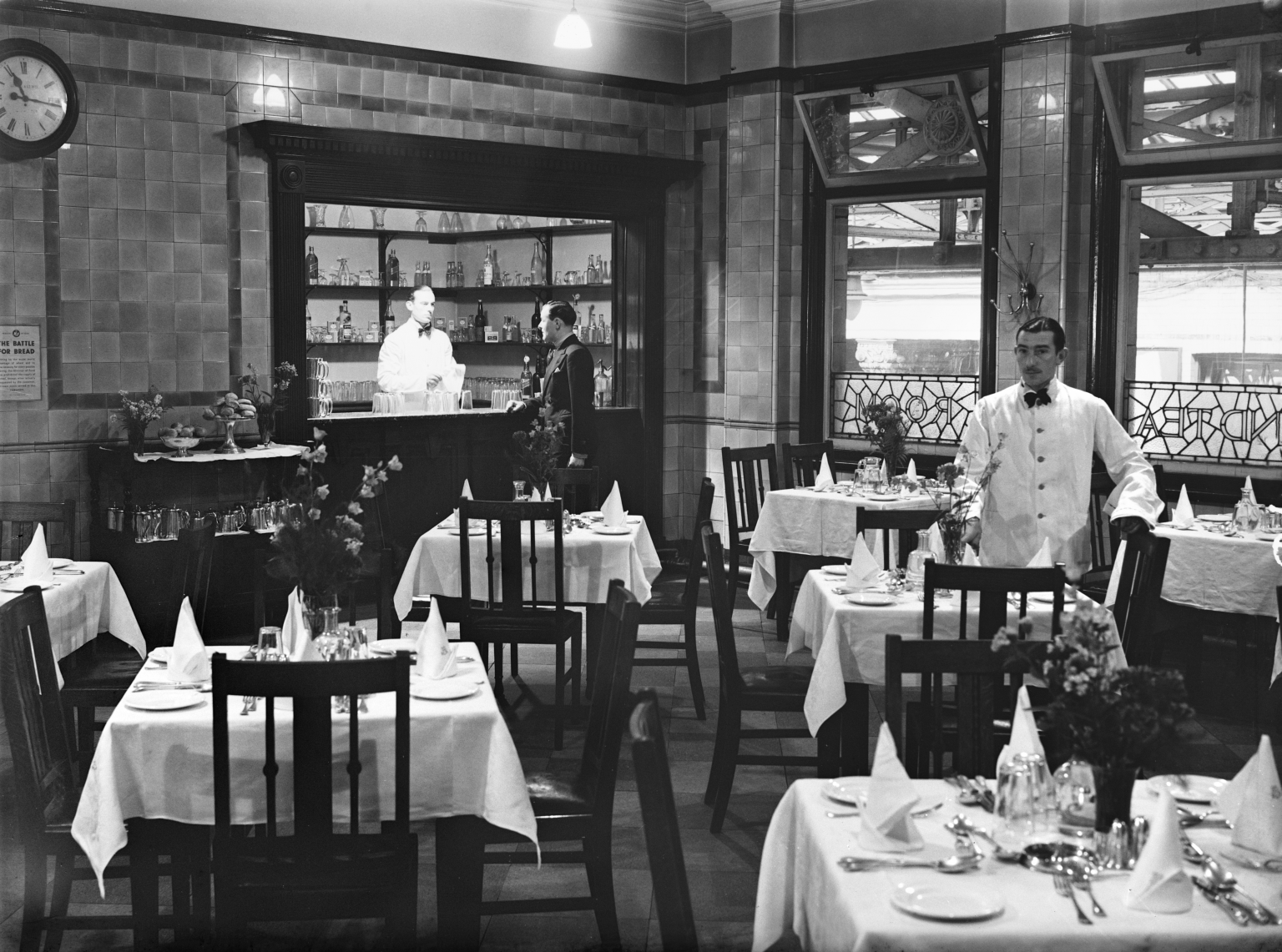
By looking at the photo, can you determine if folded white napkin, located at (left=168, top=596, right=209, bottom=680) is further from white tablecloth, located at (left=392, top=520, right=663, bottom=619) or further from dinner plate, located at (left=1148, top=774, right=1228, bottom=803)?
dinner plate, located at (left=1148, top=774, right=1228, bottom=803)

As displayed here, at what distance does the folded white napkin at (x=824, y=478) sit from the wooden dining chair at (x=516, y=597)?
2426 millimetres

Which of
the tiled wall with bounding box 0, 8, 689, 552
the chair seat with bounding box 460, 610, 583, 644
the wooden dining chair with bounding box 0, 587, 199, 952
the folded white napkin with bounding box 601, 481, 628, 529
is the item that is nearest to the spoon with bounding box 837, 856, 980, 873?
the wooden dining chair with bounding box 0, 587, 199, 952

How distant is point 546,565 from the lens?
6066 millimetres

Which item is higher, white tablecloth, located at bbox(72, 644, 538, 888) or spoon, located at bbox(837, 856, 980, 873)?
spoon, located at bbox(837, 856, 980, 873)

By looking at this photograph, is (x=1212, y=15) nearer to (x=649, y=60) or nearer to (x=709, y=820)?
(x=649, y=60)

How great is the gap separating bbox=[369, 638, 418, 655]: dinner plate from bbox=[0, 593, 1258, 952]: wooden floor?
0.76m

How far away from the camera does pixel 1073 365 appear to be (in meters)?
8.25

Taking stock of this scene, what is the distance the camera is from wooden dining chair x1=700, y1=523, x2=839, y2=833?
4621mm

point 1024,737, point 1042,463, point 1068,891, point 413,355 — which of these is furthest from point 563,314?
point 1068,891

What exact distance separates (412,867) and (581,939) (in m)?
0.94

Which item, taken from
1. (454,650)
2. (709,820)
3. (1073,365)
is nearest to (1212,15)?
(1073,365)

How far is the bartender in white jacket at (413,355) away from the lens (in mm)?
10766

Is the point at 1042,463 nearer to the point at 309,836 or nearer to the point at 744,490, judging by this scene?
the point at 744,490

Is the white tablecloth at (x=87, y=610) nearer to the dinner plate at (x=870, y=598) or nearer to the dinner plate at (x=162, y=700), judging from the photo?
the dinner plate at (x=162, y=700)
